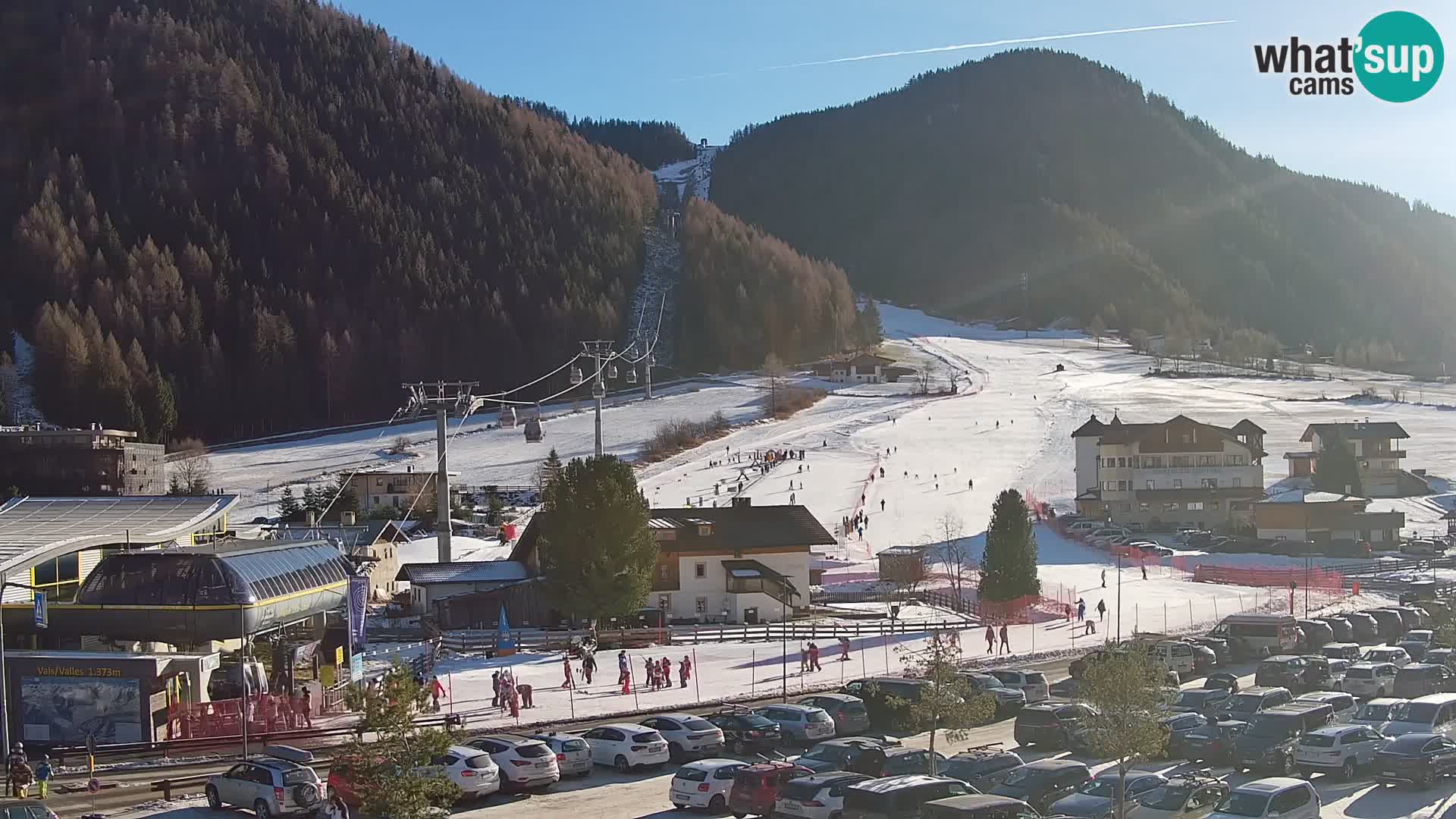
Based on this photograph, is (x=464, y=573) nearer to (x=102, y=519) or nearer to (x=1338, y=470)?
(x=102, y=519)

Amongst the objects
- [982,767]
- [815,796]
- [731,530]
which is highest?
[731,530]

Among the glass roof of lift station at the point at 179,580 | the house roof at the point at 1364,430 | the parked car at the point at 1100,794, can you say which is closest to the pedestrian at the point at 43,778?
the glass roof of lift station at the point at 179,580

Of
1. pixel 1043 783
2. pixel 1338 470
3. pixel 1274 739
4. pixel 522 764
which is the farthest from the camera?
pixel 1338 470

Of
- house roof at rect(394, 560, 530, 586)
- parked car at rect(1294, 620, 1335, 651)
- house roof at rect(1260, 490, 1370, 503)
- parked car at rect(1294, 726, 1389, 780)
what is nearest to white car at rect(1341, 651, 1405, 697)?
parked car at rect(1294, 620, 1335, 651)

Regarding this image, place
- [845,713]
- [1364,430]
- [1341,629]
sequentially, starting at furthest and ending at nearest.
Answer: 1. [1364,430]
2. [1341,629]
3. [845,713]

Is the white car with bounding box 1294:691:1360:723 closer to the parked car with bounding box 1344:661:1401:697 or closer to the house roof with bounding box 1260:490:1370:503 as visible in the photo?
the parked car with bounding box 1344:661:1401:697

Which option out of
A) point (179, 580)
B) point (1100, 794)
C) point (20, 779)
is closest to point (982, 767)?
point (1100, 794)
